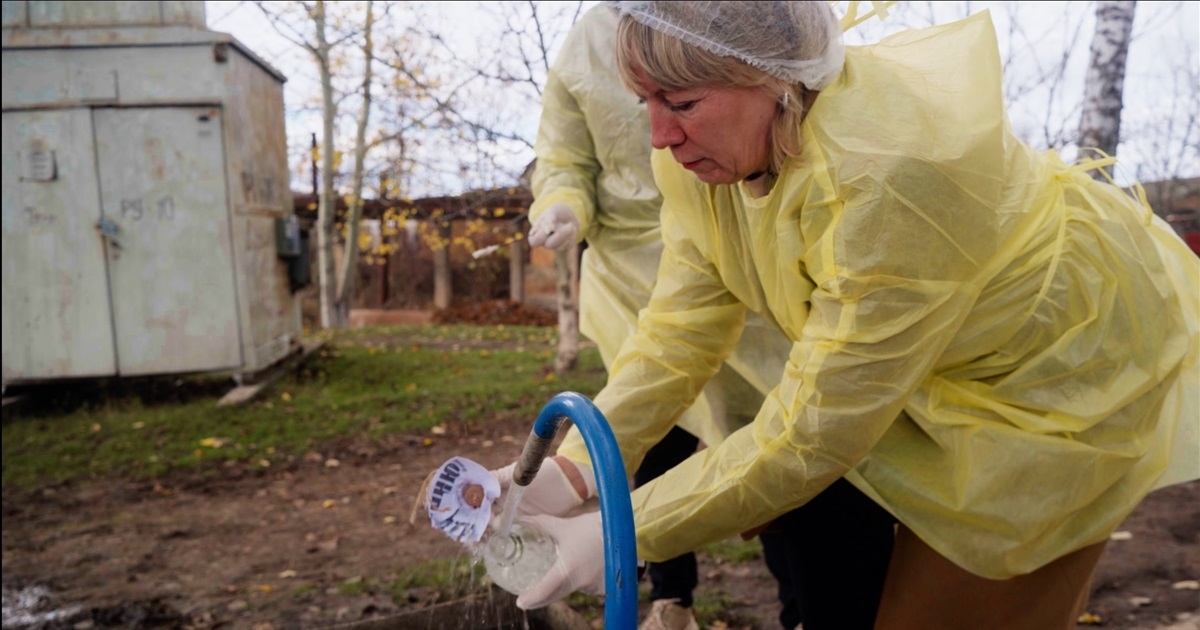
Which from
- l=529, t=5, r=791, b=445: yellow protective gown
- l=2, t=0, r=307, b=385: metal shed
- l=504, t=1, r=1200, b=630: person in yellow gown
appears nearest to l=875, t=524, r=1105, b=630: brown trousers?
l=504, t=1, r=1200, b=630: person in yellow gown

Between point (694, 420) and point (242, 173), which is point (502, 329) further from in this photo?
point (694, 420)

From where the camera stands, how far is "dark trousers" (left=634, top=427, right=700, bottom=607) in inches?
103

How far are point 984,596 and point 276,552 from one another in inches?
121

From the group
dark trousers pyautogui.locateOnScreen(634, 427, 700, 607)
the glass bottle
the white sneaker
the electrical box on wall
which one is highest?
the electrical box on wall

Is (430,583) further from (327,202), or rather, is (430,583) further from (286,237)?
(327,202)

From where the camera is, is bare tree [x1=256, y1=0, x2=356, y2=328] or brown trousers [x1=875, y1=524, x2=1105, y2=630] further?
bare tree [x1=256, y1=0, x2=356, y2=328]

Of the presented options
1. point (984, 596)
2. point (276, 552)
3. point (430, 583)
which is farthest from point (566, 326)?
point (984, 596)

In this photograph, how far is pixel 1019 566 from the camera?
1.59 metres

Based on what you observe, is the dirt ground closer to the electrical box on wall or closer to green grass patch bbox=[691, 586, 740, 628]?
green grass patch bbox=[691, 586, 740, 628]

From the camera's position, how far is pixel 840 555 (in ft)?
6.09

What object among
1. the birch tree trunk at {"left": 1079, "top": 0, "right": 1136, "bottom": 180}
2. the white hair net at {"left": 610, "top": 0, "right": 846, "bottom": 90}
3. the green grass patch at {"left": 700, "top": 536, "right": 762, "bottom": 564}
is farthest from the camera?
the birch tree trunk at {"left": 1079, "top": 0, "right": 1136, "bottom": 180}

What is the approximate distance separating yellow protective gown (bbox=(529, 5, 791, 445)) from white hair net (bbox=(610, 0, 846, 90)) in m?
1.29

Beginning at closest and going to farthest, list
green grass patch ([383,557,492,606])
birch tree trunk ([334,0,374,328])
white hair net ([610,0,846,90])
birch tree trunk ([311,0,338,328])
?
white hair net ([610,0,846,90])
green grass patch ([383,557,492,606])
birch tree trunk ([311,0,338,328])
birch tree trunk ([334,0,374,328])

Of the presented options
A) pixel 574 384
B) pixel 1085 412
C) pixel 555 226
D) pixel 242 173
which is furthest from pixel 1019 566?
pixel 242 173
